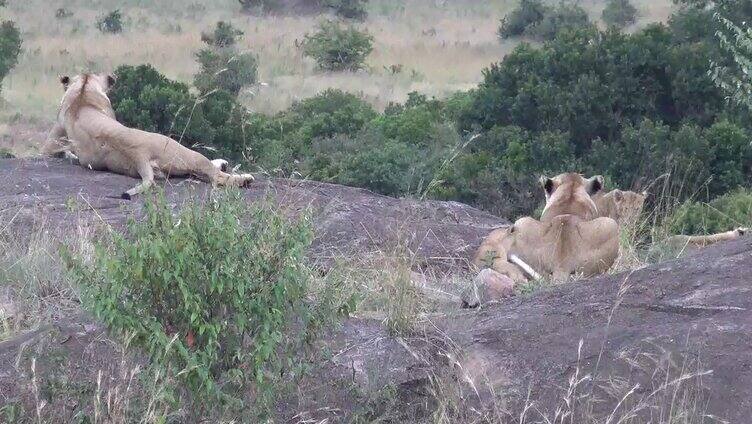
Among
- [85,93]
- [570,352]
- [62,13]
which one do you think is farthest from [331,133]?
[62,13]

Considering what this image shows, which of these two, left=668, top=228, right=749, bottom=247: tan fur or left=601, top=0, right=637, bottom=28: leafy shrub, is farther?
left=601, top=0, right=637, bottom=28: leafy shrub

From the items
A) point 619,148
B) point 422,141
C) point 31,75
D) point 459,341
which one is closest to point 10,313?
point 459,341

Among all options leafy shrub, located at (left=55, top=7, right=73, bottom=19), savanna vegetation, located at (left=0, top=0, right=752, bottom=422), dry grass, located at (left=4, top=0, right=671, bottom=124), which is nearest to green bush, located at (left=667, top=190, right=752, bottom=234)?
savanna vegetation, located at (left=0, top=0, right=752, bottom=422)

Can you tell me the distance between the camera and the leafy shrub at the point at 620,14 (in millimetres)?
38375

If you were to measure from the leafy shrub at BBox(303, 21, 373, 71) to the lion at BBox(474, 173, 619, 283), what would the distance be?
67.0ft

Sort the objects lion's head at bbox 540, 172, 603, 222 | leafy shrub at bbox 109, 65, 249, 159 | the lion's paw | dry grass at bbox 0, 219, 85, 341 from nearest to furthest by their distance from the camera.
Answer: dry grass at bbox 0, 219, 85, 341 < lion's head at bbox 540, 172, 603, 222 < the lion's paw < leafy shrub at bbox 109, 65, 249, 159

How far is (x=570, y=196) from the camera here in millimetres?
8781

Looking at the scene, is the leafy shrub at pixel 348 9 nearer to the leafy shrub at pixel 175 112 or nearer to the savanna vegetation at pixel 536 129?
the savanna vegetation at pixel 536 129

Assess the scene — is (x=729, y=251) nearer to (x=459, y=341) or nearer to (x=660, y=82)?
(x=459, y=341)

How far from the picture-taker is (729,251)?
6480mm

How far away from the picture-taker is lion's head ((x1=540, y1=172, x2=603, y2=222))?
8.70 metres

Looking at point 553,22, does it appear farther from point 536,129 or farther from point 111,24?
point 536,129

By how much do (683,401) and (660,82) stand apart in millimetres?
12383

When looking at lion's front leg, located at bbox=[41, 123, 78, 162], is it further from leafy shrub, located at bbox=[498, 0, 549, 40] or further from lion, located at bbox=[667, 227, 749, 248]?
leafy shrub, located at bbox=[498, 0, 549, 40]
